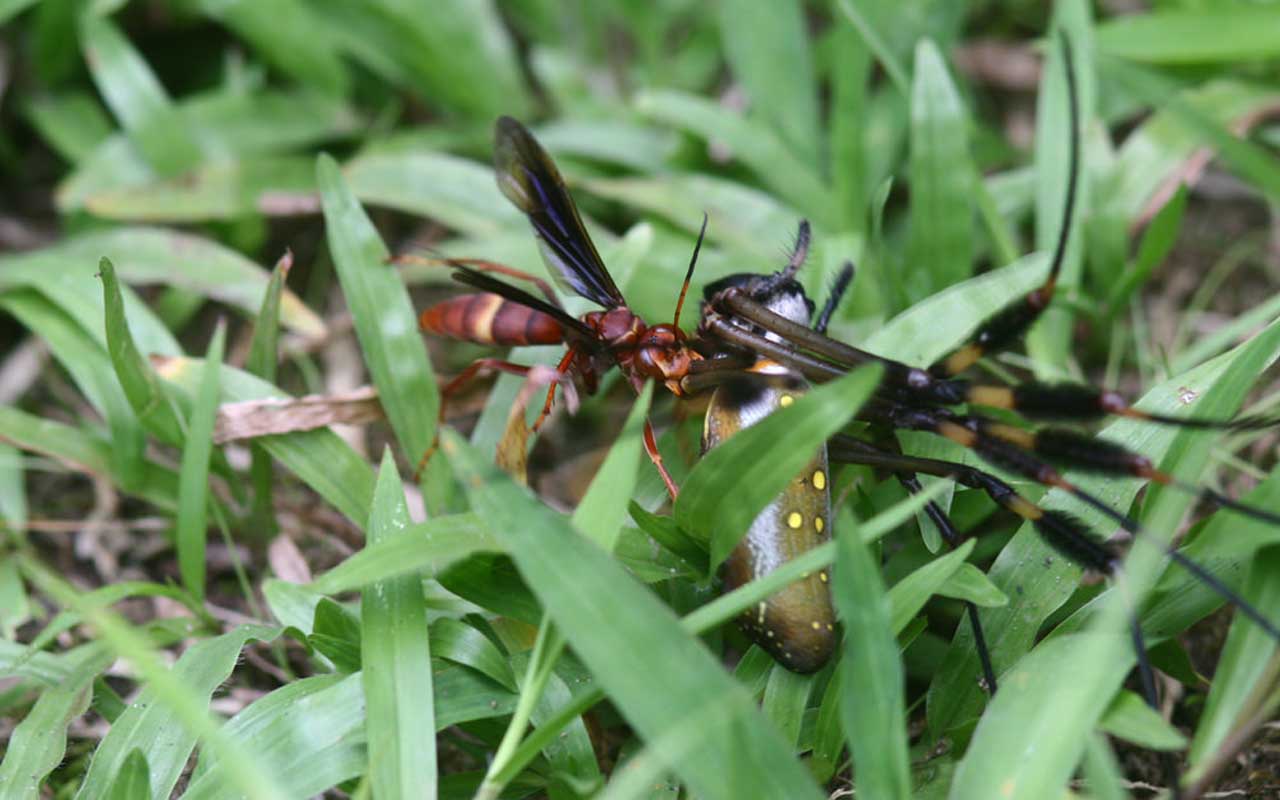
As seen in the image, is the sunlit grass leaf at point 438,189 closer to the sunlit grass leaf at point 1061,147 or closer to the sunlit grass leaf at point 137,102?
the sunlit grass leaf at point 137,102

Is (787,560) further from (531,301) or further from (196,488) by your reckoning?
(196,488)

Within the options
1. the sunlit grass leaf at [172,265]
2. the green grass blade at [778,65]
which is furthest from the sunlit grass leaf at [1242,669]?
the sunlit grass leaf at [172,265]

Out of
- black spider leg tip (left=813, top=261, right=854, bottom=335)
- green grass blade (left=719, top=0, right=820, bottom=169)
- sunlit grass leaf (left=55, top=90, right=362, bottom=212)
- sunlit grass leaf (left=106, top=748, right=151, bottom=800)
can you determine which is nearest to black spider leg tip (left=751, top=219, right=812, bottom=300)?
black spider leg tip (left=813, top=261, right=854, bottom=335)

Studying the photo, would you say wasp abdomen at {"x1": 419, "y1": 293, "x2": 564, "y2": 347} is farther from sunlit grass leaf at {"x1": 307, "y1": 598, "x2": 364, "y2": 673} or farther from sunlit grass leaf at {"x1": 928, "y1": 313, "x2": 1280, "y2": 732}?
sunlit grass leaf at {"x1": 928, "y1": 313, "x2": 1280, "y2": 732}

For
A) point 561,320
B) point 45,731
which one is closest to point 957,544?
point 561,320

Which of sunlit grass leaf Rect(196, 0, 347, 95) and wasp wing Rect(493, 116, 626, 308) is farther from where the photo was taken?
sunlit grass leaf Rect(196, 0, 347, 95)

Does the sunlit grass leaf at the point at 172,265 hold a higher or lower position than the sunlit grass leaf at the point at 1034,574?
higher
